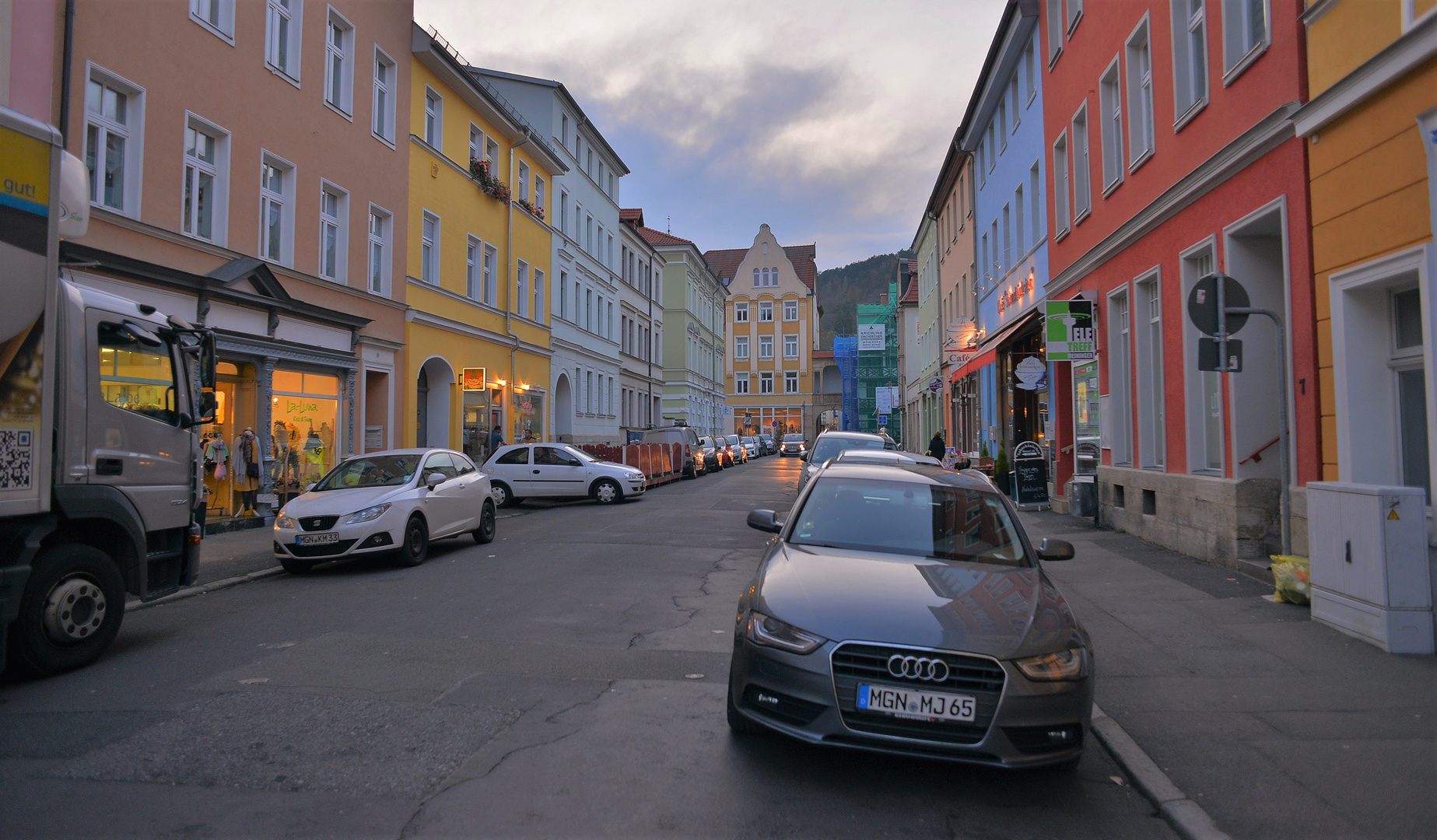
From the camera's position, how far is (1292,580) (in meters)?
7.86

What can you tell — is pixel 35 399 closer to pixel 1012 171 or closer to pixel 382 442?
pixel 382 442

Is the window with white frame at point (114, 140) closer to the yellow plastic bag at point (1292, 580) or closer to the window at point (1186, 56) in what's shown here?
the window at point (1186, 56)

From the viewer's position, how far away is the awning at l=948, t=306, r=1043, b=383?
2083 centimetres

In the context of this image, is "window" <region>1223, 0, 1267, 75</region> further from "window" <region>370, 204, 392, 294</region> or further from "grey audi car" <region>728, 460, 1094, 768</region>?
"window" <region>370, 204, 392, 294</region>

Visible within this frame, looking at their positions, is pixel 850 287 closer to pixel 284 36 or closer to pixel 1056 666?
pixel 284 36

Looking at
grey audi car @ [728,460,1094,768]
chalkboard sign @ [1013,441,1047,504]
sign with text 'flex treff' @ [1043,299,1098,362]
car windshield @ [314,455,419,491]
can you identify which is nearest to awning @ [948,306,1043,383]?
chalkboard sign @ [1013,441,1047,504]

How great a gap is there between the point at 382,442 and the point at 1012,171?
17323 millimetres

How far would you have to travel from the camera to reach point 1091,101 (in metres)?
16.3

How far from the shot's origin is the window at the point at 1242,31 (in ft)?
32.8

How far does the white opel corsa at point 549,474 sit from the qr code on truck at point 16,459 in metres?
15.6

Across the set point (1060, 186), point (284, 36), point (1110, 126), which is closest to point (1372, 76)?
point (1110, 126)

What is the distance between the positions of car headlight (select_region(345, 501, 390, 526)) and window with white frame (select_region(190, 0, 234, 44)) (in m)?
9.65

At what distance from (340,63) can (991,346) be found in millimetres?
17776

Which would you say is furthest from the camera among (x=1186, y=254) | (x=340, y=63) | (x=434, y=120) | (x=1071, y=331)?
(x=434, y=120)
